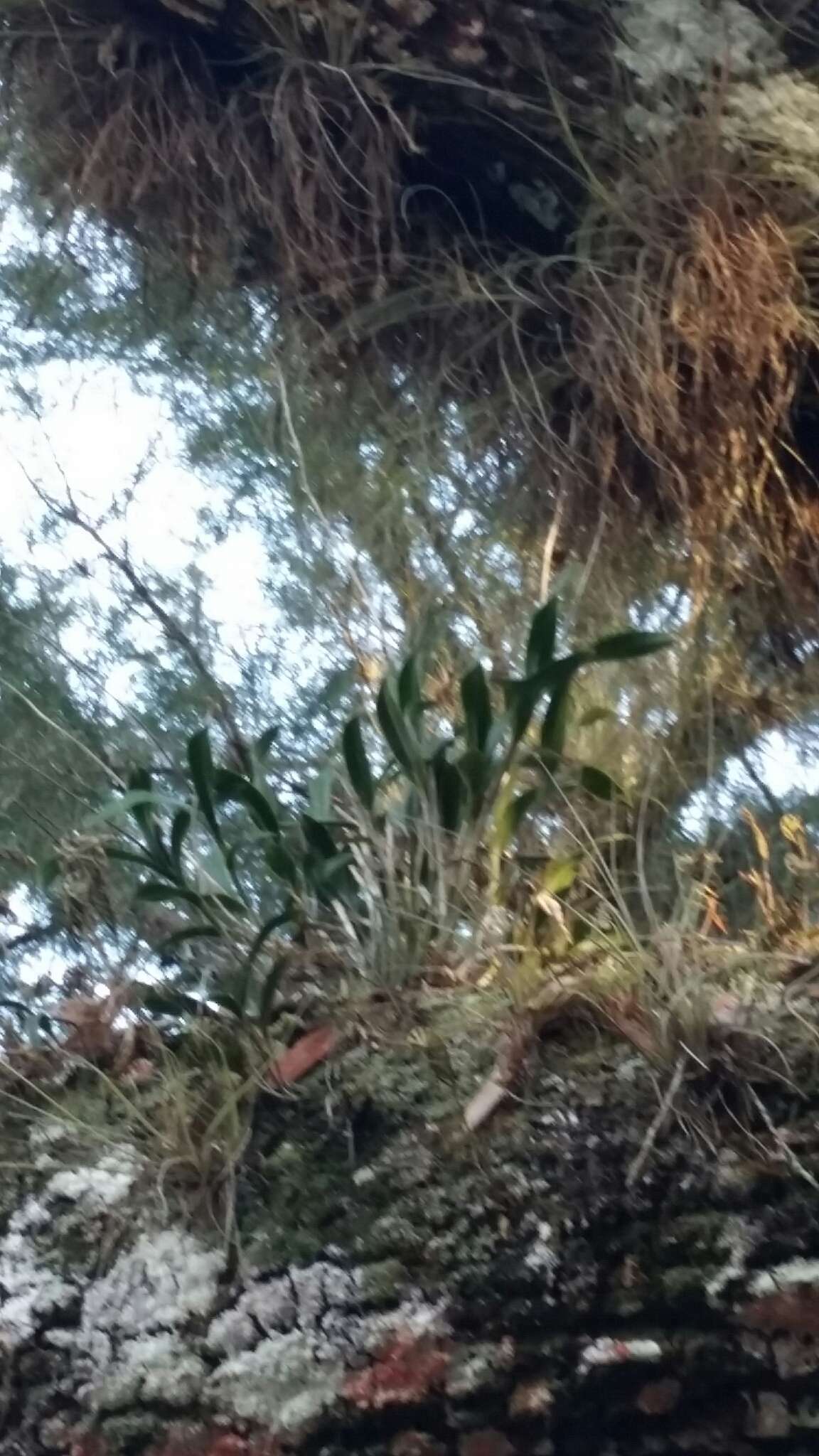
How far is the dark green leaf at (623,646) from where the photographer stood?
1.27 metres

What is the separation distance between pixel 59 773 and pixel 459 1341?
2.93 ft

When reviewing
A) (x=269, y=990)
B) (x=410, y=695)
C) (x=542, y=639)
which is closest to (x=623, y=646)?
(x=542, y=639)

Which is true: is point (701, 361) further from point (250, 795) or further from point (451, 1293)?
point (451, 1293)

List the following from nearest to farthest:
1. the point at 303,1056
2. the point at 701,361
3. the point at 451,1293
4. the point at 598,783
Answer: the point at 451,1293 < the point at 303,1056 < the point at 598,783 < the point at 701,361

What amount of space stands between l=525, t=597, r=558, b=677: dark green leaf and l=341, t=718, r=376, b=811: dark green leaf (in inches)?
6.5

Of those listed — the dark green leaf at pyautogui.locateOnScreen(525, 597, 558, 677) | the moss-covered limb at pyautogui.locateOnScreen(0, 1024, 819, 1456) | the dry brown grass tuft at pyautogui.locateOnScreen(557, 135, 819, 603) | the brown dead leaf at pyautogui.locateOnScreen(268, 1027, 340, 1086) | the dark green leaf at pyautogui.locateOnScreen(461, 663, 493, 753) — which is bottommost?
the moss-covered limb at pyautogui.locateOnScreen(0, 1024, 819, 1456)

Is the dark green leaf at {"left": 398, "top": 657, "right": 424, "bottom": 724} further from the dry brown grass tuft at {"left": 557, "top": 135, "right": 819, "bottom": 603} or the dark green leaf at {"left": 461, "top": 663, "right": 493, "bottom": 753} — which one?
the dry brown grass tuft at {"left": 557, "top": 135, "right": 819, "bottom": 603}

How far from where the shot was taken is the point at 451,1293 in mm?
1037

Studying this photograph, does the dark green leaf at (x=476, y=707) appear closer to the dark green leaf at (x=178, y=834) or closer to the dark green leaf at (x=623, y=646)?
the dark green leaf at (x=623, y=646)

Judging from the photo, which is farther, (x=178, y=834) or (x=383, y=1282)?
(x=178, y=834)

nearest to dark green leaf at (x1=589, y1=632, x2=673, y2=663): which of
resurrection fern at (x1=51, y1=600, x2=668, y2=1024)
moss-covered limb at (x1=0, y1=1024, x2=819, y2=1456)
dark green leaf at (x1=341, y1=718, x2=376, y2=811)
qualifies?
resurrection fern at (x1=51, y1=600, x2=668, y2=1024)

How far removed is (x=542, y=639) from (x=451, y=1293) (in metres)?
0.54

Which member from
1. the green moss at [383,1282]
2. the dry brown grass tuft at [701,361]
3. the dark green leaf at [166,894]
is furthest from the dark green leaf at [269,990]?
the dry brown grass tuft at [701,361]

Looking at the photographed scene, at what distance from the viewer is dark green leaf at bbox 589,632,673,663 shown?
127 centimetres
